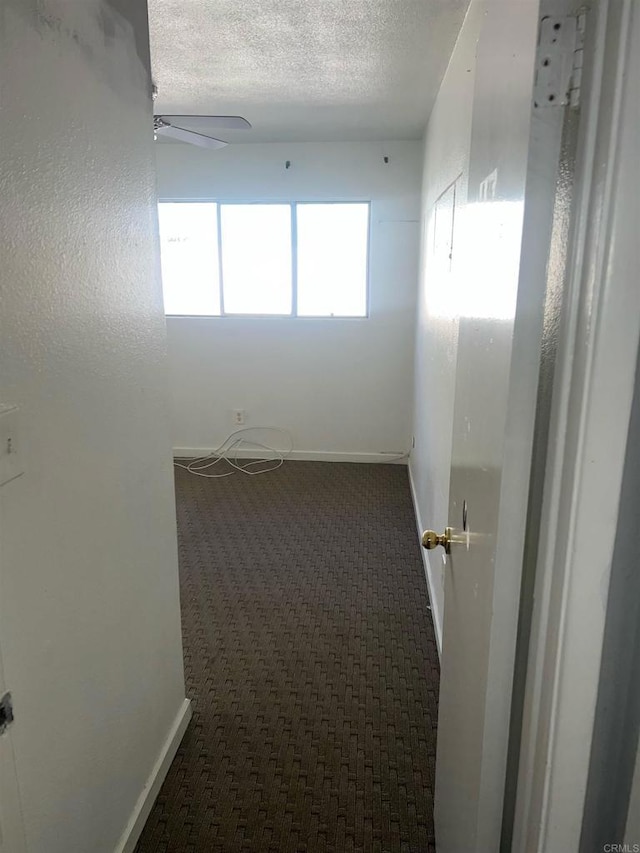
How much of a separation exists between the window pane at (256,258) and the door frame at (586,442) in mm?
4123

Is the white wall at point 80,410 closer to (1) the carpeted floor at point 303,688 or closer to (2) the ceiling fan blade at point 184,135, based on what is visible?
(1) the carpeted floor at point 303,688

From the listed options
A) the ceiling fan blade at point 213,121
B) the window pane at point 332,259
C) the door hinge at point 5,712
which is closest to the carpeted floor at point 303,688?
the door hinge at point 5,712

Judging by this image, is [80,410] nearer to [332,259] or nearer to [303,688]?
[303,688]

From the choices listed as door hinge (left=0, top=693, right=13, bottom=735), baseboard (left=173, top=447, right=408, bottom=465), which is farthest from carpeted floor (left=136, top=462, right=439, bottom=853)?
baseboard (left=173, top=447, right=408, bottom=465)

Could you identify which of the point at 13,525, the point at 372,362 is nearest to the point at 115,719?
the point at 13,525

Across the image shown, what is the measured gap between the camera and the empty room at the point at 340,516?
0.67 metres

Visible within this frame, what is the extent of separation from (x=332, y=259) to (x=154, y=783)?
12.3ft

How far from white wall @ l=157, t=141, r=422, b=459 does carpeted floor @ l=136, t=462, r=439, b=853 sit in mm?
1128

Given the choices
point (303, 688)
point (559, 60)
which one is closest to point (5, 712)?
point (559, 60)

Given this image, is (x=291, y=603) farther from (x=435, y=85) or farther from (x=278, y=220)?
(x=278, y=220)

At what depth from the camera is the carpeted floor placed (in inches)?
65.5

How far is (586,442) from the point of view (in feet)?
2.11

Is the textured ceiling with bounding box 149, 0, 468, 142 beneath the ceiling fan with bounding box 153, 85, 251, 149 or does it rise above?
above

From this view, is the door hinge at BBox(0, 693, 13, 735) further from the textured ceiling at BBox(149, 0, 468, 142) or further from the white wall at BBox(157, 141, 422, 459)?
the white wall at BBox(157, 141, 422, 459)
